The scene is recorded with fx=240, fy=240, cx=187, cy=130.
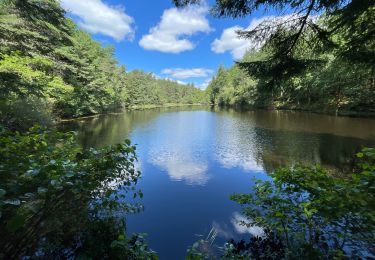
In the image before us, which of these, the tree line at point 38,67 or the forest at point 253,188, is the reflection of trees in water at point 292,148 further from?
the tree line at point 38,67

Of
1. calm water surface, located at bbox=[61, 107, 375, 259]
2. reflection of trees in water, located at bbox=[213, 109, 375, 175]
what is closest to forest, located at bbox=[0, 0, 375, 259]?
calm water surface, located at bbox=[61, 107, 375, 259]

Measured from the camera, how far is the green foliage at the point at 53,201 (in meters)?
1.97

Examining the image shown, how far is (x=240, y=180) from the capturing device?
30.4 feet

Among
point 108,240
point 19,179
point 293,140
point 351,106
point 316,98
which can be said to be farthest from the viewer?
point 316,98

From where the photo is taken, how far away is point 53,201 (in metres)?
2.24

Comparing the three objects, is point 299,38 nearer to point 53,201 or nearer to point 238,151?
point 53,201

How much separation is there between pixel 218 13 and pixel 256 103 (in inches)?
1755

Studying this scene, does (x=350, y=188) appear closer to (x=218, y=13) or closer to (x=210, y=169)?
(x=218, y=13)

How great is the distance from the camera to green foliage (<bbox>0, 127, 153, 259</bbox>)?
1.97 m

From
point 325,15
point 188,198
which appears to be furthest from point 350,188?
point 188,198

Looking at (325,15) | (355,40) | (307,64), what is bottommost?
(307,64)

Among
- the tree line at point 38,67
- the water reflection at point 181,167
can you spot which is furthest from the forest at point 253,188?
the water reflection at point 181,167

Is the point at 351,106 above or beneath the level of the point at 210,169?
above

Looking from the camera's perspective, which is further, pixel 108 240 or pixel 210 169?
pixel 210 169
